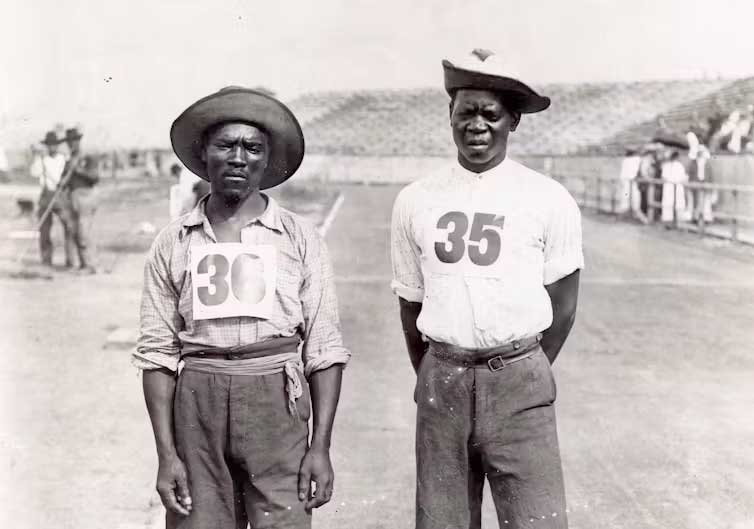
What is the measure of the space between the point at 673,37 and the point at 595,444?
4124mm

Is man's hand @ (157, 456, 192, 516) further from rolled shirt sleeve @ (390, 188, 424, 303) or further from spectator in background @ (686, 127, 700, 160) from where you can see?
spectator in background @ (686, 127, 700, 160)

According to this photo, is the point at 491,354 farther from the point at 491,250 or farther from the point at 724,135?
the point at 724,135

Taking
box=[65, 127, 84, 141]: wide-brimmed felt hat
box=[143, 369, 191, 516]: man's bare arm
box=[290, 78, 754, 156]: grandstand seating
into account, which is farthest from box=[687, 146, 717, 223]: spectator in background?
box=[143, 369, 191, 516]: man's bare arm

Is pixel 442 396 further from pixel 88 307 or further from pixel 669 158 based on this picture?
pixel 669 158

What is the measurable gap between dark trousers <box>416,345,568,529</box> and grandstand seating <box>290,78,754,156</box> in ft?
96.2

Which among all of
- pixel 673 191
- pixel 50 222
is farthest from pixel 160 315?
pixel 673 191

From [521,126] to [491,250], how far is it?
35.9 m

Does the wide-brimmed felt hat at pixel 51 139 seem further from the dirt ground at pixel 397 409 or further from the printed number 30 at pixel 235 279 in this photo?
the printed number 30 at pixel 235 279

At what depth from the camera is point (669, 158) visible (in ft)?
61.7

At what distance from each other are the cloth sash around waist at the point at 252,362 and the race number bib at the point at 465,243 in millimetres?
578

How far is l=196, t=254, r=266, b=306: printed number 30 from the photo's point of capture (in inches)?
96.0

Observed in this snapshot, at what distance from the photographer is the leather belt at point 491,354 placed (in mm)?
2586

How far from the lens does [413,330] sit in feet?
9.43

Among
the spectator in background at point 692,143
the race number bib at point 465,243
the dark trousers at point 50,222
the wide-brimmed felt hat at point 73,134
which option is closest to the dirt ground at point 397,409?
the dark trousers at point 50,222
